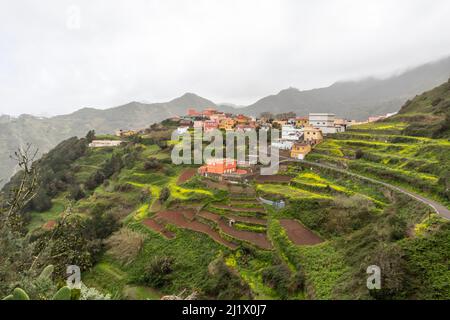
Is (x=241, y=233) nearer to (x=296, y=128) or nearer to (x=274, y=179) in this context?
(x=274, y=179)

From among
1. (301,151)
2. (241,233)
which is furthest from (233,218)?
(301,151)

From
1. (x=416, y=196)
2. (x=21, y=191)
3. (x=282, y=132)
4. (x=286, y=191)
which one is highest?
(x=282, y=132)

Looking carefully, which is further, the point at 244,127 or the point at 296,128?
the point at 244,127

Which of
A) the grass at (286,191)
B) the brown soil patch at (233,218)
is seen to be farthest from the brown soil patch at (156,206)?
the grass at (286,191)

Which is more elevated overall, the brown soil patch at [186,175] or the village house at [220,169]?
the village house at [220,169]

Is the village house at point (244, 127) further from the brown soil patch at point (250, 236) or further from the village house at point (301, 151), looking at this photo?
the brown soil patch at point (250, 236)
